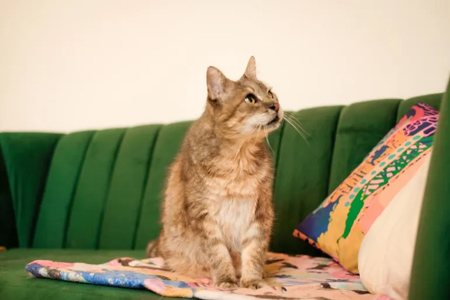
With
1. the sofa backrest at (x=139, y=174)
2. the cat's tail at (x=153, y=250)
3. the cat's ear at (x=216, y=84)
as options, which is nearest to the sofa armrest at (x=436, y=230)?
the cat's ear at (x=216, y=84)

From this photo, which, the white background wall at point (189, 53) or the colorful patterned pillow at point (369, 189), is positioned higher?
the white background wall at point (189, 53)

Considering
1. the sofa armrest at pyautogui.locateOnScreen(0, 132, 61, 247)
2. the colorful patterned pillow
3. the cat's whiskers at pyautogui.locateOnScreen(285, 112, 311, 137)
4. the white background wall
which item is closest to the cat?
the colorful patterned pillow

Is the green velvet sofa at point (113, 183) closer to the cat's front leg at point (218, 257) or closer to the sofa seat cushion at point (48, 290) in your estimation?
the sofa seat cushion at point (48, 290)

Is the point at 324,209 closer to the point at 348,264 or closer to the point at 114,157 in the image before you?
the point at 348,264

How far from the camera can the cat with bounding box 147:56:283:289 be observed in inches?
57.1

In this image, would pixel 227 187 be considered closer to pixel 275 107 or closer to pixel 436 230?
pixel 275 107

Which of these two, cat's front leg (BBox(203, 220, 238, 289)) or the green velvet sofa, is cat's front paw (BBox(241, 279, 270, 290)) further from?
the green velvet sofa

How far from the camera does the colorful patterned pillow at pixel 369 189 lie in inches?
55.0

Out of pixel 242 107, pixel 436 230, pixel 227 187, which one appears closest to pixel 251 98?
pixel 242 107

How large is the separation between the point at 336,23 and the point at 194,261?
1.31 meters

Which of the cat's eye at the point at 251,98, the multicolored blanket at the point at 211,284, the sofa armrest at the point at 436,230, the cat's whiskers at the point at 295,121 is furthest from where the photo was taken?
the cat's whiskers at the point at 295,121

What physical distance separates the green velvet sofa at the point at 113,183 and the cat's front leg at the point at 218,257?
259mm

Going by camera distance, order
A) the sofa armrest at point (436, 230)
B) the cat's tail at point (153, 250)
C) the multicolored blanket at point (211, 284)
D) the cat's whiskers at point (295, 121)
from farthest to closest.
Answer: the cat's whiskers at point (295, 121) < the cat's tail at point (153, 250) < the multicolored blanket at point (211, 284) < the sofa armrest at point (436, 230)

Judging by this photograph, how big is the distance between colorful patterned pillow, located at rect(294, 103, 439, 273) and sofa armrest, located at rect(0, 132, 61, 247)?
60.7 inches
